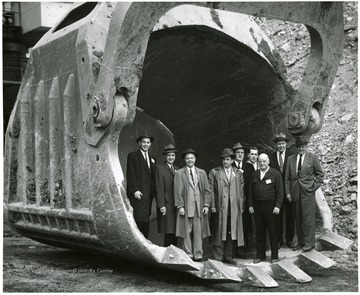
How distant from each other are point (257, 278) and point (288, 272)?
488 millimetres

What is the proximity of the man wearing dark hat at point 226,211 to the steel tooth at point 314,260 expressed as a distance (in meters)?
0.67

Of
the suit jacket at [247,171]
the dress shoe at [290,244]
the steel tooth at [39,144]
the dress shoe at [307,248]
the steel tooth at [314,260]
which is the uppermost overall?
the steel tooth at [39,144]

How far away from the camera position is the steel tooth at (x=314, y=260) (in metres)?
7.01

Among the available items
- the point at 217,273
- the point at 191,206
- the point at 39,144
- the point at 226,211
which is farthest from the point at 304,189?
the point at 39,144

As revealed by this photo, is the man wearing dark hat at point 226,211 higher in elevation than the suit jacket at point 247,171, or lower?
lower

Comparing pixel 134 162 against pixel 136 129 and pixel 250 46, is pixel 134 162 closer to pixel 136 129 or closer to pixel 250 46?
pixel 250 46

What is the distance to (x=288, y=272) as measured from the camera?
6.83 m

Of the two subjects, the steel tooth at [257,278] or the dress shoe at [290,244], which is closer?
the steel tooth at [257,278]

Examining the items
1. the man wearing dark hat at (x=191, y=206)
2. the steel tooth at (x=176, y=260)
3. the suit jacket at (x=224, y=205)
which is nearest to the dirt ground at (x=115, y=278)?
the steel tooth at (x=176, y=260)

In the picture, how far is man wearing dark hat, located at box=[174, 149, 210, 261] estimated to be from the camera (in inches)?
275

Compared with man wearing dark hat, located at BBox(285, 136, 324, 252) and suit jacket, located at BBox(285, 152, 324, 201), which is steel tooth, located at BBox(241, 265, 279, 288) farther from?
suit jacket, located at BBox(285, 152, 324, 201)

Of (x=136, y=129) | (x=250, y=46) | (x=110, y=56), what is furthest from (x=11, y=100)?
(x=110, y=56)

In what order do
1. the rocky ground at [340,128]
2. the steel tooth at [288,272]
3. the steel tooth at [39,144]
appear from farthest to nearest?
the rocky ground at [340,128], the steel tooth at [39,144], the steel tooth at [288,272]

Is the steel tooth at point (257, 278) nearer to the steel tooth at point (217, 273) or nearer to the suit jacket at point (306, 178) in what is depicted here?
the steel tooth at point (217, 273)
